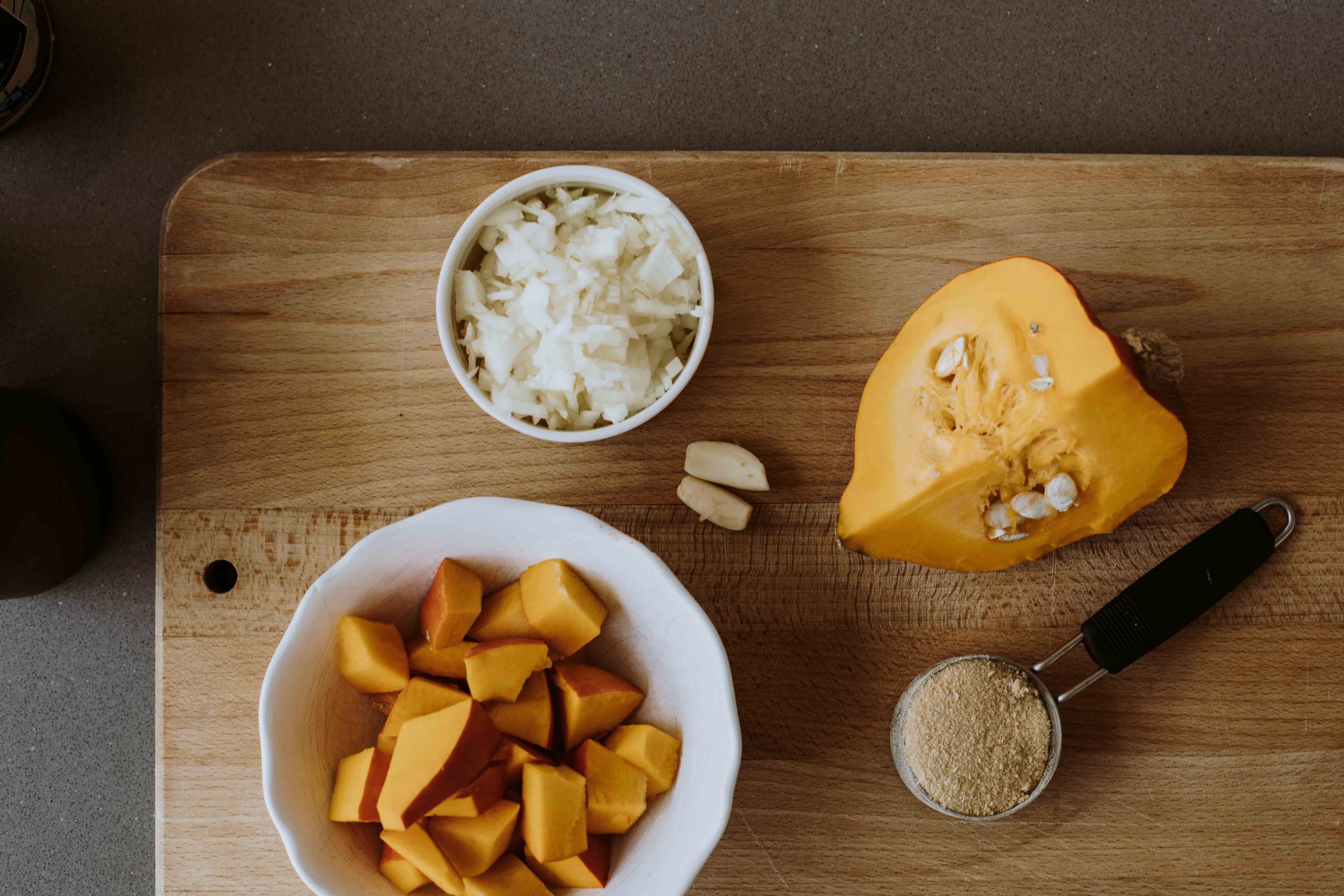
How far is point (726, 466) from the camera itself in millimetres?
897

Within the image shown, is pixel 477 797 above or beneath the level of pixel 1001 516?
beneath

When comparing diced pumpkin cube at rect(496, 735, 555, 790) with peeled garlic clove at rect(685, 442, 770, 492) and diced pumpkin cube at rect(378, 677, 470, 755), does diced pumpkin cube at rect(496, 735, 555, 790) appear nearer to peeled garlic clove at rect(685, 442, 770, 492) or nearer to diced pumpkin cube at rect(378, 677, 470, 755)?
diced pumpkin cube at rect(378, 677, 470, 755)

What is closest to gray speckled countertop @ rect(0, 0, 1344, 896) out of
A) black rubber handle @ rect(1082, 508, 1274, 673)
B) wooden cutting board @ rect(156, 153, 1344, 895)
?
wooden cutting board @ rect(156, 153, 1344, 895)

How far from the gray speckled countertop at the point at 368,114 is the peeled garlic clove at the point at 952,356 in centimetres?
39

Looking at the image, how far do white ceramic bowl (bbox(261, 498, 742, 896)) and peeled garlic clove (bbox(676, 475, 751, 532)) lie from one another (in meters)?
0.13

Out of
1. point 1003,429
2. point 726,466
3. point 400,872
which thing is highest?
point 1003,429

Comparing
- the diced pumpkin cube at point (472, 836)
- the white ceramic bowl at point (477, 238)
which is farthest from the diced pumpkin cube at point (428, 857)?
the white ceramic bowl at point (477, 238)

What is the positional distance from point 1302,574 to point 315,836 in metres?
0.97

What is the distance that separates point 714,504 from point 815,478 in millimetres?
107

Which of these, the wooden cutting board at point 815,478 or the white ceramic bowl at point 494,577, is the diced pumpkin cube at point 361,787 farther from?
the wooden cutting board at point 815,478

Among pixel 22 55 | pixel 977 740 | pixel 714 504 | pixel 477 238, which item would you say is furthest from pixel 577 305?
pixel 22 55

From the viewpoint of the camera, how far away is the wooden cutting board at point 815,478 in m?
0.91

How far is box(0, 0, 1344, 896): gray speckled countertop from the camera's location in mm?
1087

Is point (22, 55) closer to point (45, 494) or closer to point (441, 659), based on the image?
point (45, 494)
